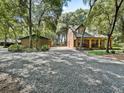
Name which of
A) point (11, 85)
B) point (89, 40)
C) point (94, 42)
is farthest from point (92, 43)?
point (11, 85)

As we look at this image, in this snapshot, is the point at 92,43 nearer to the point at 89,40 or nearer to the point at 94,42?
the point at 94,42

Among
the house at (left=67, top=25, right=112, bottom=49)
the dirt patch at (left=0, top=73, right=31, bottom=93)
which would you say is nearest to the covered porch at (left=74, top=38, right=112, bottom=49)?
the house at (left=67, top=25, right=112, bottom=49)

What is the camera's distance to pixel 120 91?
18.5ft

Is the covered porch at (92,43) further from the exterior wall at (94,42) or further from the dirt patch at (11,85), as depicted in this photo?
the dirt patch at (11,85)

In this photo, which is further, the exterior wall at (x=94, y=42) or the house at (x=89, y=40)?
the exterior wall at (x=94, y=42)

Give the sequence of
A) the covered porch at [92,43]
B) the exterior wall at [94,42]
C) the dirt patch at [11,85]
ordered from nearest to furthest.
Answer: the dirt patch at [11,85]
the covered porch at [92,43]
the exterior wall at [94,42]

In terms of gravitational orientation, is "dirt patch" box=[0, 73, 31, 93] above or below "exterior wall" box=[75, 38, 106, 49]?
below

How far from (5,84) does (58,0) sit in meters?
12.8

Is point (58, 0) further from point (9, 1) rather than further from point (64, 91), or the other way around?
point (64, 91)

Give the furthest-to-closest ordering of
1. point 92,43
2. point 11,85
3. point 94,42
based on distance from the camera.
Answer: point 94,42
point 92,43
point 11,85

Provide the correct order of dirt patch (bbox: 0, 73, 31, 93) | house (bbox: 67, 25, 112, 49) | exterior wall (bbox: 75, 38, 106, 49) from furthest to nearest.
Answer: exterior wall (bbox: 75, 38, 106, 49)
house (bbox: 67, 25, 112, 49)
dirt patch (bbox: 0, 73, 31, 93)

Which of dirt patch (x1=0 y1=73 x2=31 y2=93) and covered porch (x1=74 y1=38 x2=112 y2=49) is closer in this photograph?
dirt patch (x1=0 y1=73 x2=31 y2=93)

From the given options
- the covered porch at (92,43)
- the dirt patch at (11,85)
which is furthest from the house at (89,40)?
the dirt patch at (11,85)

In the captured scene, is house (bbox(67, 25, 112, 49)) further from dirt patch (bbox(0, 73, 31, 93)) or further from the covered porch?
dirt patch (bbox(0, 73, 31, 93))
